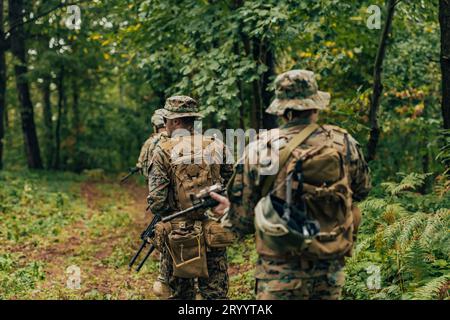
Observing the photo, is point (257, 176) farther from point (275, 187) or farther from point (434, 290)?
point (434, 290)

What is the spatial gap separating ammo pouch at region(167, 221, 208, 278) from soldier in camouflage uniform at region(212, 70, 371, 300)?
1.53 m

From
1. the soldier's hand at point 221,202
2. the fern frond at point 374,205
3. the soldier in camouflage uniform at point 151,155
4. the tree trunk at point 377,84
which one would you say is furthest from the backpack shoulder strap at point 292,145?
the tree trunk at point 377,84

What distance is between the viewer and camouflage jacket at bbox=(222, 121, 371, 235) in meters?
4.45

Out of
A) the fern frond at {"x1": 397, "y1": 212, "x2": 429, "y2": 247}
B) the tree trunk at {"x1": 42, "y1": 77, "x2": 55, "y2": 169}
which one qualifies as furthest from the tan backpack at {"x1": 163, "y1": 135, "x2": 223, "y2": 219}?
the tree trunk at {"x1": 42, "y1": 77, "x2": 55, "y2": 169}

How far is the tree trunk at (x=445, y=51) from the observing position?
841 centimetres

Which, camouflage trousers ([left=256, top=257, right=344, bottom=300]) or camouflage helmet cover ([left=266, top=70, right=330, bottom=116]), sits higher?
camouflage helmet cover ([left=266, top=70, right=330, bottom=116])

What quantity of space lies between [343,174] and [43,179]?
59.2ft

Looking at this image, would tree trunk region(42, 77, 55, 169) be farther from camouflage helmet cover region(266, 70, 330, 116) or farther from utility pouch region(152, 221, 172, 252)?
camouflage helmet cover region(266, 70, 330, 116)

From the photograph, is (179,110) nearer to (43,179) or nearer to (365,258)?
(365,258)

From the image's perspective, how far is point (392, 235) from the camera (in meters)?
6.51

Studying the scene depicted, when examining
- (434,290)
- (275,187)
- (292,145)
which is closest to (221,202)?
(275,187)

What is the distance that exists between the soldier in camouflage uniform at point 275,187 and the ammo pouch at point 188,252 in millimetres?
1533

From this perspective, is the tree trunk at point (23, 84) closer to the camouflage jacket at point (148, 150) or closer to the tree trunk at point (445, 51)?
the camouflage jacket at point (148, 150)
